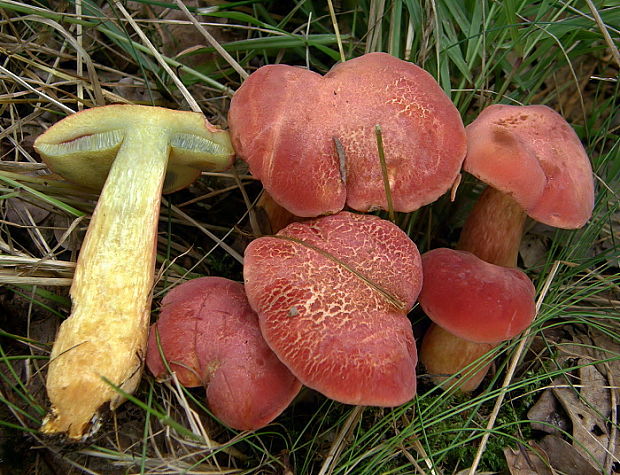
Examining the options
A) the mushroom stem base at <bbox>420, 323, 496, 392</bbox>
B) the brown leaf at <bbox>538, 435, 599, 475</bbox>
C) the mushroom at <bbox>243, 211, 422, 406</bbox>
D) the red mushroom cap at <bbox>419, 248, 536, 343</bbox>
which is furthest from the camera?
the mushroom stem base at <bbox>420, 323, 496, 392</bbox>

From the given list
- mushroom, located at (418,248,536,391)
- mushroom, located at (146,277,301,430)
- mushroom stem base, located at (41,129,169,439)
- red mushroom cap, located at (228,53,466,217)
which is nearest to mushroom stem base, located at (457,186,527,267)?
mushroom, located at (418,248,536,391)

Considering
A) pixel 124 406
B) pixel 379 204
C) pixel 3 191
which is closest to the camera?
pixel 124 406

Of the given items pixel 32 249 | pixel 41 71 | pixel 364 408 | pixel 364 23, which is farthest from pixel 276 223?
pixel 41 71

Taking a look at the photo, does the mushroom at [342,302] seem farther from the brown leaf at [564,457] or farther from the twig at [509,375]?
the brown leaf at [564,457]

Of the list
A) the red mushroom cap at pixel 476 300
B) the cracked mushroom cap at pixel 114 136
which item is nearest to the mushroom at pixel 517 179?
the red mushroom cap at pixel 476 300

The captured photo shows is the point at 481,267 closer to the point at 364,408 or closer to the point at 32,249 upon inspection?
the point at 364,408

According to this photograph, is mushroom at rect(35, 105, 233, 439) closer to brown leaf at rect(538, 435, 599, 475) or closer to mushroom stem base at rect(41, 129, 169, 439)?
mushroom stem base at rect(41, 129, 169, 439)

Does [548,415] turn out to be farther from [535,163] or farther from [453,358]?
[535,163]
